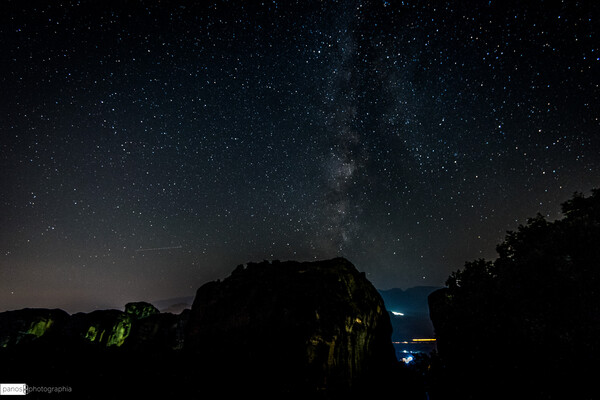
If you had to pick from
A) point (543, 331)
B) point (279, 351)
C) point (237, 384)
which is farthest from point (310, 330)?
point (543, 331)

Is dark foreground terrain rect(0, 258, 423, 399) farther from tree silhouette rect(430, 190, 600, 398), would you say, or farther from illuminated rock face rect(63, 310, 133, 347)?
illuminated rock face rect(63, 310, 133, 347)

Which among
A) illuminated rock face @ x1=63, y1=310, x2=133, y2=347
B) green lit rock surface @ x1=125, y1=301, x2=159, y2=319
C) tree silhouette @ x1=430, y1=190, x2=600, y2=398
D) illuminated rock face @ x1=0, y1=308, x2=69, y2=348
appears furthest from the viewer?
green lit rock surface @ x1=125, y1=301, x2=159, y2=319

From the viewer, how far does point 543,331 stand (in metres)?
9.56

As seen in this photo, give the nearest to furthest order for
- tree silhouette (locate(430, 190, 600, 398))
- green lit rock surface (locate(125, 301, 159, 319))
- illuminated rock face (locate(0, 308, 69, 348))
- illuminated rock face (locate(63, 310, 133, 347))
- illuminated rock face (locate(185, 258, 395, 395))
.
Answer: tree silhouette (locate(430, 190, 600, 398)), illuminated rock face (locate(185, 258, 395, 395)), illuminated rock face (locate(0, 308, 69, 348)), illuminated rock face (locate(63, 310, 133, 347)), green lit rock surface (locate(125, 301, 159, 319))

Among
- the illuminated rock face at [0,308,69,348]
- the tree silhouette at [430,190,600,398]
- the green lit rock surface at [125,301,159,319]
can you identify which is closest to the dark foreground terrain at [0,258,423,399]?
the tree silhouette at [430,190,600,398]

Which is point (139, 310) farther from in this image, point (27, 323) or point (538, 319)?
point (538, 319)

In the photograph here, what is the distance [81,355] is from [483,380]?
28724 millimetres

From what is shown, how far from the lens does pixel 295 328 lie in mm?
14656

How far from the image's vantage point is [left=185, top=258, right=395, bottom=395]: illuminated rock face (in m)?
14.0

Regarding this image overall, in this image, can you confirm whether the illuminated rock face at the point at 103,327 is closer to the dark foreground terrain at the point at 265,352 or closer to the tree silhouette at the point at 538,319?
the dark foreground terrain at the point at 265,352

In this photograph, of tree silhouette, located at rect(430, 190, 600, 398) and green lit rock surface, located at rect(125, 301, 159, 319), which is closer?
tree silhouette, located at rect(430, 190, 600, 398)

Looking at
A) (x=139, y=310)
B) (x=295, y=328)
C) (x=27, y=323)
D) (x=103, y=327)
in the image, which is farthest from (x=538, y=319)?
(x=27, y=323)

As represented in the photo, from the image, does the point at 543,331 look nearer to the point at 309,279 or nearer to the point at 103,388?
the point at 309,279

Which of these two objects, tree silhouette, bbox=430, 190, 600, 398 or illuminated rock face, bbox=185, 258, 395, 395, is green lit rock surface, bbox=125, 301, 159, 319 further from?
tree silhouette, bbox=430, 190, 600, 398
